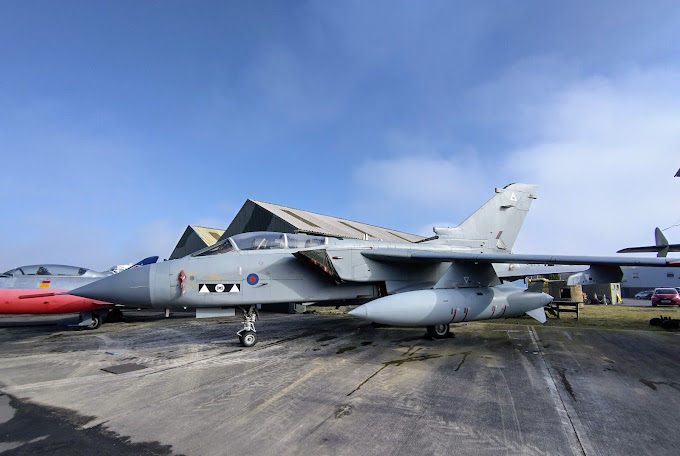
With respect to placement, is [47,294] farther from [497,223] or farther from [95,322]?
[497,223]

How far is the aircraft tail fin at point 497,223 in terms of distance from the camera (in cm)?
1168

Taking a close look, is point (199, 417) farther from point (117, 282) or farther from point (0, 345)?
point (0, 345)


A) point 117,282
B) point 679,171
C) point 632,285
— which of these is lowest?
point 632,285

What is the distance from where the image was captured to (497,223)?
39.8 ft

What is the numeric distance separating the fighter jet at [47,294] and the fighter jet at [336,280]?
6647mm

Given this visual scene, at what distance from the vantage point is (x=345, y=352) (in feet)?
25.2

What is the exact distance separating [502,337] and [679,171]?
14078 mm

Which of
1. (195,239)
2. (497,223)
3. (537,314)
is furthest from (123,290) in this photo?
(195,239)

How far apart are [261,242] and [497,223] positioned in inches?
324

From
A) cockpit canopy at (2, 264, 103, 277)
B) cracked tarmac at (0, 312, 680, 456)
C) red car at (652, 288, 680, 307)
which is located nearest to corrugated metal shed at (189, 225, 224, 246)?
cockpit canopy at (2, 264, 103, 277)

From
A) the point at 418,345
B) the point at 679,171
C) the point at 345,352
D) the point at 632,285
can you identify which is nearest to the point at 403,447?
the point at 345,352

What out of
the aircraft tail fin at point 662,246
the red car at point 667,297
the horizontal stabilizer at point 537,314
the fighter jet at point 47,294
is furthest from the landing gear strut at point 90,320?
the red car at point 667,297

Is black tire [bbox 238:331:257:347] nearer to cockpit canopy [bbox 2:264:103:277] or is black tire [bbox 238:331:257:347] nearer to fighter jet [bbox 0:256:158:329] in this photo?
fighter jet [bbox 0:256:158:329]

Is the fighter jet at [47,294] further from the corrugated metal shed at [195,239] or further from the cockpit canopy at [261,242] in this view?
the corrugated metal shed at [195,239]
